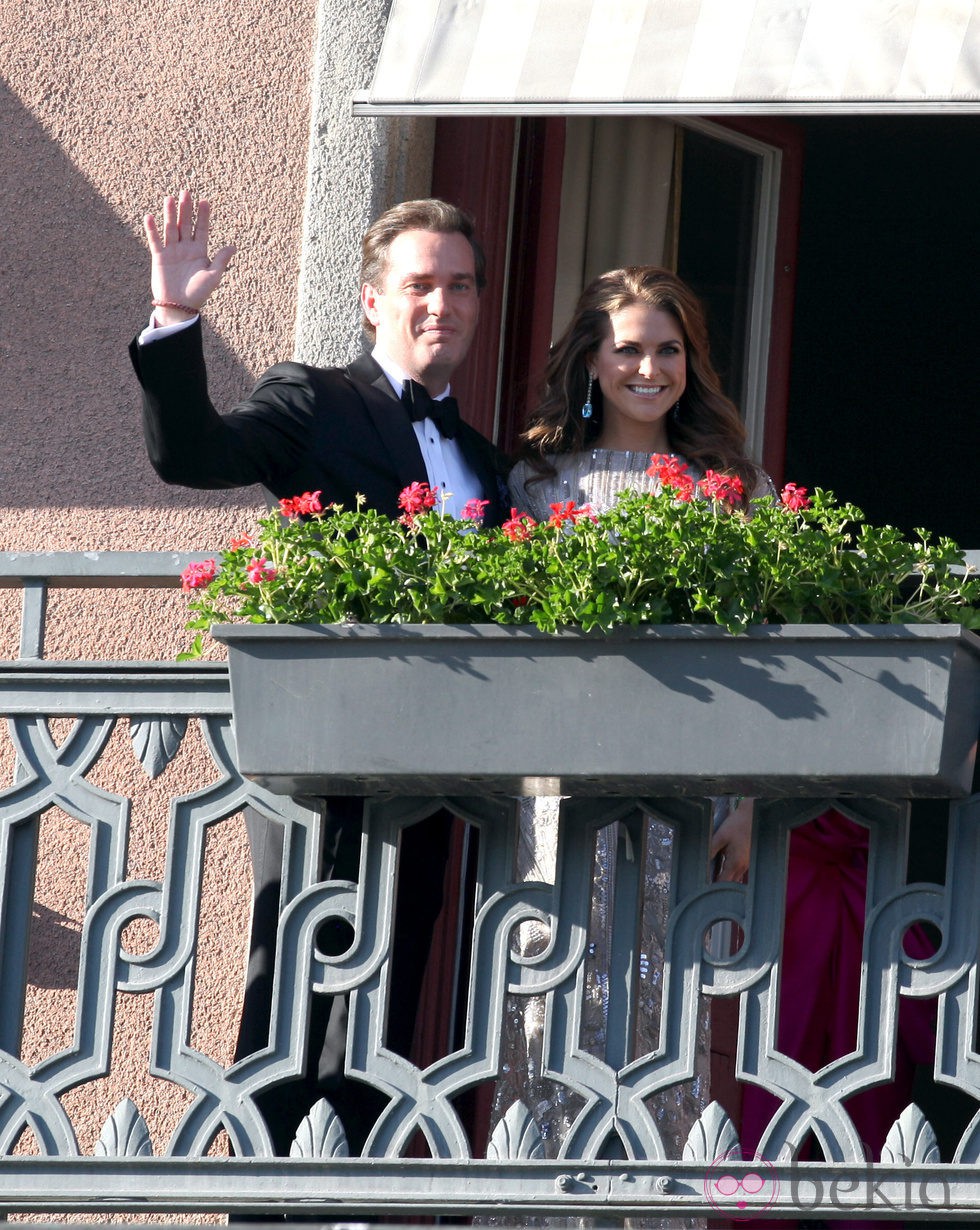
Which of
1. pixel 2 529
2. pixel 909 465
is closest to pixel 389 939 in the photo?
pixel 2 529

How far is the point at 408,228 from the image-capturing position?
4652 mm

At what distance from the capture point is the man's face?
4.57 m

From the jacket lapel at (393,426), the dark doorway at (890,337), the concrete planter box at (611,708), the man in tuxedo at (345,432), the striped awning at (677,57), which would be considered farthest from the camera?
the dark doorway at (890,337)

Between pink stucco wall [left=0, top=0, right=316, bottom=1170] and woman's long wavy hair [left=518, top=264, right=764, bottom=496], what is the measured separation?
774 mm

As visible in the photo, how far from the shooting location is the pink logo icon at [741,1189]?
3.58 m

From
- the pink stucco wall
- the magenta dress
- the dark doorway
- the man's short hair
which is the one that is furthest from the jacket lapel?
the dark doorway

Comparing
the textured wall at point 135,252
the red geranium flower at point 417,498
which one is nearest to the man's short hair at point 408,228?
the textured wall at point 135,252

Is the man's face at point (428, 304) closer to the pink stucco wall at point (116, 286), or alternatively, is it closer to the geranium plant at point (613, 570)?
the pink stucco wall at point (116, 286)

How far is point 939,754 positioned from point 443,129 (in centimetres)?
252

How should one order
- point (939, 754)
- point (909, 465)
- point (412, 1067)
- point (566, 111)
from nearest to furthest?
point (939, 754) → point (412, 1067) → point (566, 111) → point (909, 465)

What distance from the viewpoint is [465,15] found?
16.1ft

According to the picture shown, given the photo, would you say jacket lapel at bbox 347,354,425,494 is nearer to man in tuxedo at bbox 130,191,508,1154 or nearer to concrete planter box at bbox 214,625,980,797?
man in tuxedo at bbox 130,191,508,1154

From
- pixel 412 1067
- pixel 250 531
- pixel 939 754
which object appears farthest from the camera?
pixel 250 531

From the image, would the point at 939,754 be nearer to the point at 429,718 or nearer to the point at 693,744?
the point at 693,744
